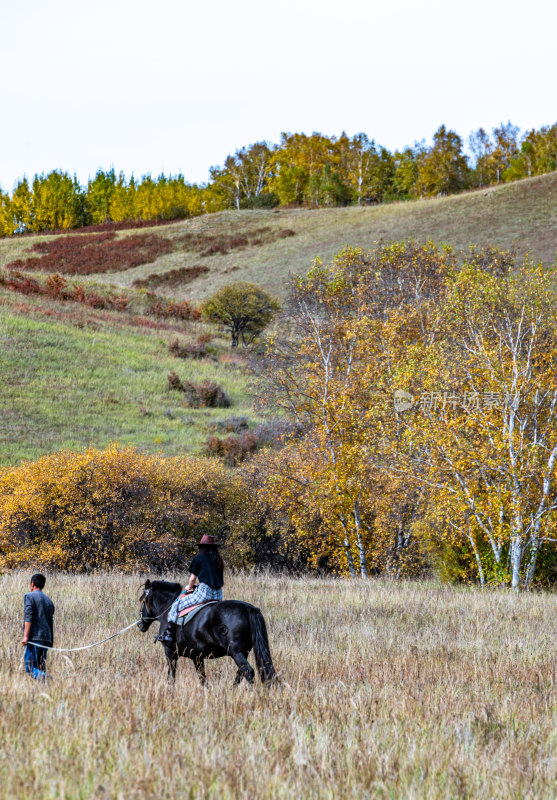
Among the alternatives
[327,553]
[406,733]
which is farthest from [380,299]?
[406,733]

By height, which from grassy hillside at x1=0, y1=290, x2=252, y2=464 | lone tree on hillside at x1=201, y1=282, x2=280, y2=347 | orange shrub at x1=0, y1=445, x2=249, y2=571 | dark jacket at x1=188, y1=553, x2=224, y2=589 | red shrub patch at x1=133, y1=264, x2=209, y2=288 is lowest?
orange shrub at x1=0, y1=445, x2=249, y2=571

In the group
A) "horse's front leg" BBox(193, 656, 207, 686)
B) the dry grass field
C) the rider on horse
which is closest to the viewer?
the dry grass field

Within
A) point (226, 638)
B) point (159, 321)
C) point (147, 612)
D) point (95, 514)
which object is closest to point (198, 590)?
point (226, 638)

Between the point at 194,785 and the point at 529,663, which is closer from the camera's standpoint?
the point at 194,785

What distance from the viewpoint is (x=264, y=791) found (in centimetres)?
374

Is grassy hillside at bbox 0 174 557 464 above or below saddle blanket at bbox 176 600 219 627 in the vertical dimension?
above

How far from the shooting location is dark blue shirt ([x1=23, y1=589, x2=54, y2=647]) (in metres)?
7.19

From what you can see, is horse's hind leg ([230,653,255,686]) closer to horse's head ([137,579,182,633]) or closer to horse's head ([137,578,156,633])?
horse's head ([137,579,182,633])

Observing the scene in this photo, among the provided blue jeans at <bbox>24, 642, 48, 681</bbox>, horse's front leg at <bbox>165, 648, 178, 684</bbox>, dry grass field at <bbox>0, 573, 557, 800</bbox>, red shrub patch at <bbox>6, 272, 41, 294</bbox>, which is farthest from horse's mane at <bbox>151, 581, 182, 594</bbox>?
red shrub patch at <bbox>6, 272, 41, 294</bbox>

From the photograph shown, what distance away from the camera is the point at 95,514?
1845 centimetres

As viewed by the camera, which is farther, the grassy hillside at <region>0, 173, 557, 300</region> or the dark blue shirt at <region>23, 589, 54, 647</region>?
the grassy hillside at <region>0, 173, 557, 300</region>

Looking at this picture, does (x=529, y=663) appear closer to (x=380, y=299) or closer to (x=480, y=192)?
(x=380, y=299)

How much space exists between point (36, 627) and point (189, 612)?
1.50 metres

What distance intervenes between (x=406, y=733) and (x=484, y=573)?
12837 mm
